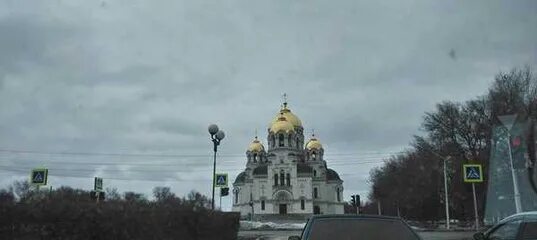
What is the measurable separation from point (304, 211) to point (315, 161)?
12.1 meters

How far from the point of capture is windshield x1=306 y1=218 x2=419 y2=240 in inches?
351

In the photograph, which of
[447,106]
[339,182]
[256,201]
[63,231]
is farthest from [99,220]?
[339,182]

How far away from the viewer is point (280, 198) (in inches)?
5025

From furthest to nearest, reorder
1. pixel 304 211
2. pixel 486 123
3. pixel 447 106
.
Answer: pixel 304 211 < pixel 447 106 < pixel 486 123

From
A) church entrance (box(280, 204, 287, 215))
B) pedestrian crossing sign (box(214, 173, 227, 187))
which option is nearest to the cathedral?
church entrance (box(280, 204, 287, 215))

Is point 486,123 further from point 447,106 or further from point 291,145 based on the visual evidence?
point 291,145

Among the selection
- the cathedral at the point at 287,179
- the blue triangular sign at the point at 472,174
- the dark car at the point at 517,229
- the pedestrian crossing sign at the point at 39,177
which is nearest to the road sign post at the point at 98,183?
the pedestrian crossing sign at the point at 39,177

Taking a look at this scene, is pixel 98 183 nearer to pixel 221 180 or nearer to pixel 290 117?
pixel 221 180

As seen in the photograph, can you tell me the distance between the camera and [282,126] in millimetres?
126875

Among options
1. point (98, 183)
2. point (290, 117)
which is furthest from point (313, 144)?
point (98, 183)

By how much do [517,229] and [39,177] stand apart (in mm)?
27540

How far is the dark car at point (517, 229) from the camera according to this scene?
12.0 meters

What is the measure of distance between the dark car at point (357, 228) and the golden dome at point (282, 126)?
385ft

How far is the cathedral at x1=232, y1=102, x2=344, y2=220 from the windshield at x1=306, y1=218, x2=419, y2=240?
113968 mm
